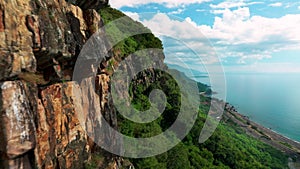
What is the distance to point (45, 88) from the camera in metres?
10.5

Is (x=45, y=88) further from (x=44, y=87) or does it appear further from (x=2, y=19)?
(x=2, y=19)

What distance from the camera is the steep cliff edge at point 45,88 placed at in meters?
8.30

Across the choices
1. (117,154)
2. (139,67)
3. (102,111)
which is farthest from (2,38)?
(139,67)

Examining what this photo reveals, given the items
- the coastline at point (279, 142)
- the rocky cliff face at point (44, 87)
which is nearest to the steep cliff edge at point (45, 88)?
the rocky cliff face at point (44, 87)

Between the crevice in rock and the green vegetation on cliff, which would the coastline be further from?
the crevice in rock

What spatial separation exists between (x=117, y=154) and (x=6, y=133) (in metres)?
9.51

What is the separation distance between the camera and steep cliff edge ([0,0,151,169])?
27.2ft

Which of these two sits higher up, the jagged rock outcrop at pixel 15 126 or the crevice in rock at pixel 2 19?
the crevice in rock at pixel 2 19

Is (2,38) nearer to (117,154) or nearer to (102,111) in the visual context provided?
(102,111)

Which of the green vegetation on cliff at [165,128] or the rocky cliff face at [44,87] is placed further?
the green vegetation on cliff at [165,128]

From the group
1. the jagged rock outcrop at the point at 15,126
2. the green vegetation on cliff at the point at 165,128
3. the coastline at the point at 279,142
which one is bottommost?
the coastline at the point at 279,142

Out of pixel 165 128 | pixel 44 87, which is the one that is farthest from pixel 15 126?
pixel 165 128

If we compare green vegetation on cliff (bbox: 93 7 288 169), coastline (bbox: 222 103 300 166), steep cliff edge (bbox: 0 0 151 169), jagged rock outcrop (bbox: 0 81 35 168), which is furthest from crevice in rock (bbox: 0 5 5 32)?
coastline (bbox: 222 103 300 166)

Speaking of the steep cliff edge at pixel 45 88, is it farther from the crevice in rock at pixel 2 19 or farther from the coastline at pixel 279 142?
the coastline at pixel 279 142
